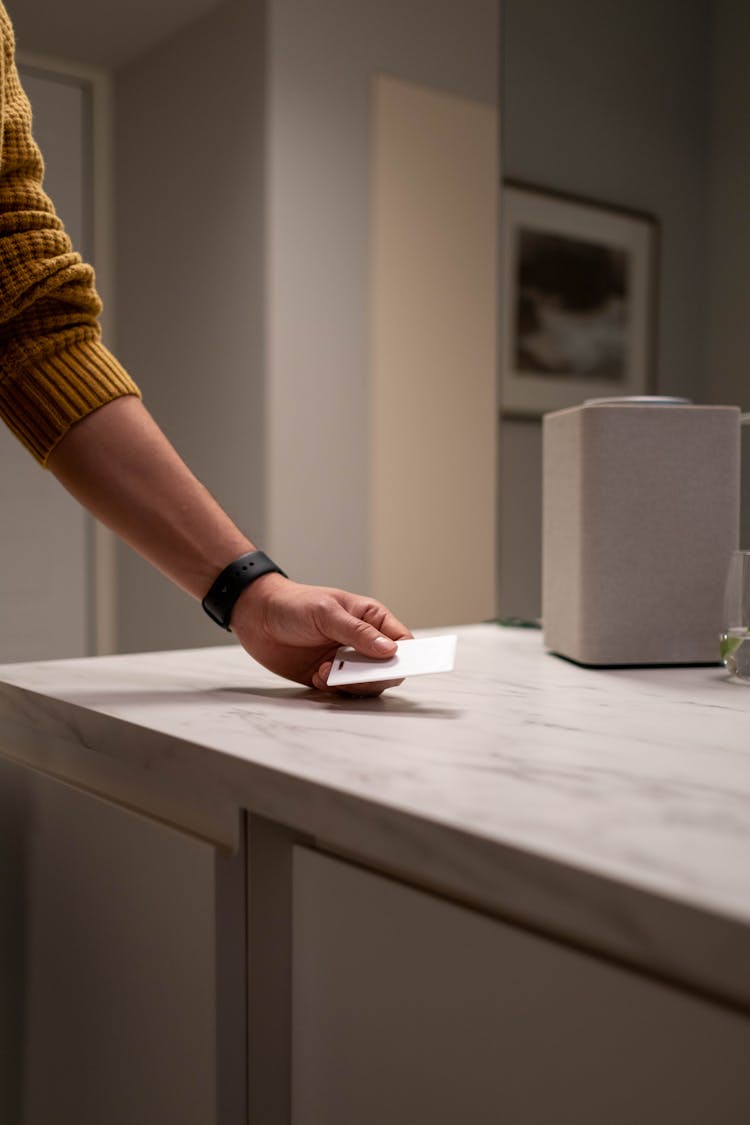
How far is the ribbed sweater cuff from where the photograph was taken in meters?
0.86

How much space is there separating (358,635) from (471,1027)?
0.34m

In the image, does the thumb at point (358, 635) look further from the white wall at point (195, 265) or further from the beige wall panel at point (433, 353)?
the beige wall panel at point (433, 353)

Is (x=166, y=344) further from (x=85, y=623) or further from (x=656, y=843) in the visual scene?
(x=656, y=843)

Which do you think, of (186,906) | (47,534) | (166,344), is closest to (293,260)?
(166,344)

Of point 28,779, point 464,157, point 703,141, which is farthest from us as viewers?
point 464,157

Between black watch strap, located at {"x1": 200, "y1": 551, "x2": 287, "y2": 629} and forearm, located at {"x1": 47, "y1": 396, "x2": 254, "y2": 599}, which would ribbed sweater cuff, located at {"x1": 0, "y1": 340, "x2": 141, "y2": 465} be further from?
black watch strap, located at {"x1": 200, "y1": 551, "x2": 287, "y2": 629}

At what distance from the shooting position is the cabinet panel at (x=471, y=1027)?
1.31 ft

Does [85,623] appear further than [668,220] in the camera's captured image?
Yes

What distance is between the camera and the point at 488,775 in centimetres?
53

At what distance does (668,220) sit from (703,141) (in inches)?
3.8

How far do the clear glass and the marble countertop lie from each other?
0.07 feet

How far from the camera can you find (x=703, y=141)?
3.94ft

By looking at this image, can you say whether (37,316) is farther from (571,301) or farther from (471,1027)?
(571,301)

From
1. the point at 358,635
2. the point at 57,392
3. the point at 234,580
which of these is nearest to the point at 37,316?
the point at 57,392
